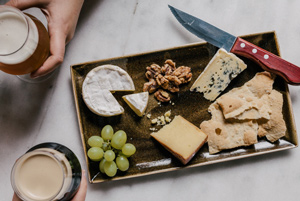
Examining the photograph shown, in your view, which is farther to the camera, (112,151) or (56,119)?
(56,119)

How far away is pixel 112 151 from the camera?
118 centimetres

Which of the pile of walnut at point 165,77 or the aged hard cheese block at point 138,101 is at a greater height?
the pile of walnut at point 165,77

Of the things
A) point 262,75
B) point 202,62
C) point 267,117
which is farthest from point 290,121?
point 202,62

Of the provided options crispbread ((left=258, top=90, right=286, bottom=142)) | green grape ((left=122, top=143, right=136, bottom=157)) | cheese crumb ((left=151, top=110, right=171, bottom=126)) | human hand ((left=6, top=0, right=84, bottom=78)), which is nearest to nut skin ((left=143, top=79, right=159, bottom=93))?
cheese crumb ((left=151, top=110, right=171, bottom=126))

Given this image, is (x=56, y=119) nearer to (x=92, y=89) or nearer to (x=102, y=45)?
(x=92, y=89)

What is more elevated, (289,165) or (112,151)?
(289,165)

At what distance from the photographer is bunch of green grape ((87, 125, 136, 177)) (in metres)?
1.16

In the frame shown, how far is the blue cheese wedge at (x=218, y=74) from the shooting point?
1.24 metres

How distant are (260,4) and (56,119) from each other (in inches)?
39.7

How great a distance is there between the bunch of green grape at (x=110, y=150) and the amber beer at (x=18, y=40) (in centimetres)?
38

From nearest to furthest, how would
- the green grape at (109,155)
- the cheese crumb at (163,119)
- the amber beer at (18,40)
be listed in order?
the amber beer at (18,40), the green grape at (109,155), the cheese crumb at (163,119)

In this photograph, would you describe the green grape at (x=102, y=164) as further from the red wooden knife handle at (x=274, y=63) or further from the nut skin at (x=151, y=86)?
the red wooden knife handle at (x=274, y=63)

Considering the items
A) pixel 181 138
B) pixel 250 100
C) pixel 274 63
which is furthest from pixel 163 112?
pixel 274 63

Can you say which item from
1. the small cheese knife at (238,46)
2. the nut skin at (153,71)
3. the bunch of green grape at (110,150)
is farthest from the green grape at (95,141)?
the small cheese knife at (238,46)
